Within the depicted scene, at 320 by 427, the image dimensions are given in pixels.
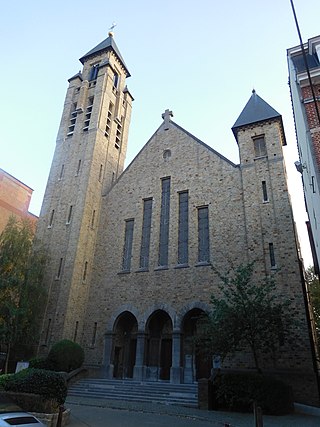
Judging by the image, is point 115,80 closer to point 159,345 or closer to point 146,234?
point 146,234

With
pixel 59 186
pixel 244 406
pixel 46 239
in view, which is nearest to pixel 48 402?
pixel 244 406

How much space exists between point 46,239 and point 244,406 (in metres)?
15.7

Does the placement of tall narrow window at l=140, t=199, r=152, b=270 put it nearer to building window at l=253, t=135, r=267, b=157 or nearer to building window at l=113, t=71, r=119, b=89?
building window at l=253, t=135, r=267, b=157

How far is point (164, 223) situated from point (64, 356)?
9.41 meters

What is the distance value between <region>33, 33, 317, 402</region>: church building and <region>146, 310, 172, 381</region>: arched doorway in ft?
0.18

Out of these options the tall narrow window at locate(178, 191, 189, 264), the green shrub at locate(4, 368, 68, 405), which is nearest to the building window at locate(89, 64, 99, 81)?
the tall narrow window at locate(178, 191, 189, 264)

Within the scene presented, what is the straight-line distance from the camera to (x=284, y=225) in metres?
17.1

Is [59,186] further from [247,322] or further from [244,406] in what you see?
[244,406]

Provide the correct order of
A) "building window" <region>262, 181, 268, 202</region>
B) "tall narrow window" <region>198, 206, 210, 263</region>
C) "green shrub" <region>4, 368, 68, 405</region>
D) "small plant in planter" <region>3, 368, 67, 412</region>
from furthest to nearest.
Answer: "tall narrow window" <region>198, 206, 210, 263</region>, "building window" <region>262, 181, 268, 202</region>, "green shrub" <region>4, 368, 68, 405</region>, "small plant in planter" <region>3, 368, 67, 412</region>

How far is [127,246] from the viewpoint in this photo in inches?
873

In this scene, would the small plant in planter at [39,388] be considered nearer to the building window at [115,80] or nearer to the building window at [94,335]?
the building window at [94,335]

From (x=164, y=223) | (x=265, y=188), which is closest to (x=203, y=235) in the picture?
(x=164, y=223)

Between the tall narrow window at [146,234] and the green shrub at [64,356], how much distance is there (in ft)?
19.5

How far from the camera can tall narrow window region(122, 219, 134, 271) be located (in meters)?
21.5
